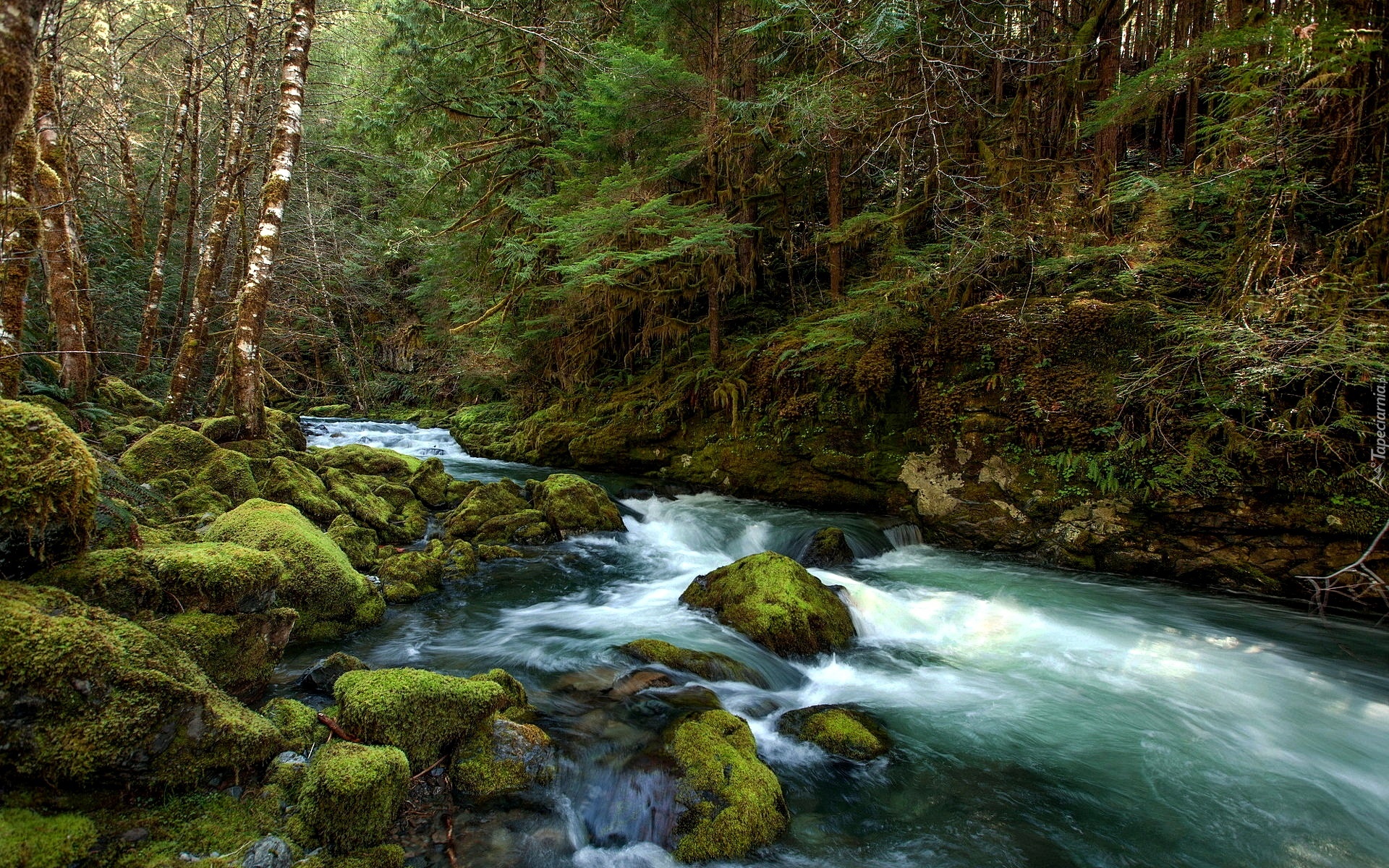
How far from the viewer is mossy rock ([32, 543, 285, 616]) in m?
2.76

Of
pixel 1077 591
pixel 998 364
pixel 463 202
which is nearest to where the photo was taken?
pixel 1077 591

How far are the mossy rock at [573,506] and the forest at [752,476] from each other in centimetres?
12

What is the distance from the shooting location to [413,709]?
10.2 feet

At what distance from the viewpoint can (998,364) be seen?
27.0ft

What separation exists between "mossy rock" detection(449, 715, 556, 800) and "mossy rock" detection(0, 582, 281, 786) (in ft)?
3.06

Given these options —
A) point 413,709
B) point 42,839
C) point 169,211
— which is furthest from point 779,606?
point 169,211

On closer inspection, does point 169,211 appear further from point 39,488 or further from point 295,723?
point 295,723

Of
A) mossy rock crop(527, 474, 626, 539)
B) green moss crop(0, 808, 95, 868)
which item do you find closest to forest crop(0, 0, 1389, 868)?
green moss crop(0, 808, 95, 868)

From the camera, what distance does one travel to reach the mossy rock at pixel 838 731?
404 cm

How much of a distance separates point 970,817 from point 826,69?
33.0 feet

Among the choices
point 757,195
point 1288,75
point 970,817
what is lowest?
point 970,817

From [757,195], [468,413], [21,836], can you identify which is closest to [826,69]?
[757,195]

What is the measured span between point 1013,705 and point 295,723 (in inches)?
201

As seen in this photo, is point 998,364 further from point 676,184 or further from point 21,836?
point 21,836
